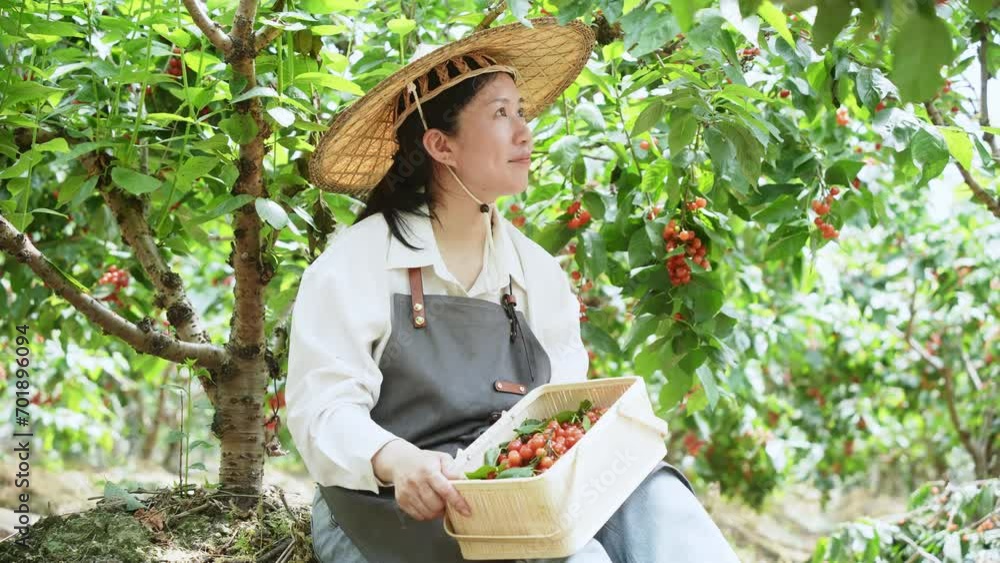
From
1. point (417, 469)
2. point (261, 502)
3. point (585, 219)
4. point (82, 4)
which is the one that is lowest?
point (261, 502)

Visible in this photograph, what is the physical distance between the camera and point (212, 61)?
85.4 inches

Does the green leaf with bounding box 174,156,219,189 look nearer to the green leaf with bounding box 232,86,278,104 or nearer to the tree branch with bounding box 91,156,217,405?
the green leaf with bounding box 232,86,278,104

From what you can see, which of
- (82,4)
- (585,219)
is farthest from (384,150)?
(82,4)

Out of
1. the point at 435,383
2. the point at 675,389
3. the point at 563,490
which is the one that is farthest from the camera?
the point at 675,389

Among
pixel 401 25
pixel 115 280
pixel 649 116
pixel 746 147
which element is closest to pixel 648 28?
pixel 649 116

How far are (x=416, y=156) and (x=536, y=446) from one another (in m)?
0.75

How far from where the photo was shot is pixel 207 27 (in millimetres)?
1823

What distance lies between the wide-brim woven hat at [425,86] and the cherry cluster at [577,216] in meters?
0.26

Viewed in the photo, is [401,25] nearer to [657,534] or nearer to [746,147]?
[746,147]

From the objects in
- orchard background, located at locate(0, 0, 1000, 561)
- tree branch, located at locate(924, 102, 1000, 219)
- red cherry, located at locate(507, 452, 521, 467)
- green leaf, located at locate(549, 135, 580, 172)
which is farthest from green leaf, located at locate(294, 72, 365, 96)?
tree branch, located at locate(924, 102, 1000, 219)

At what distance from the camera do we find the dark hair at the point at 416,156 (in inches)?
77.9

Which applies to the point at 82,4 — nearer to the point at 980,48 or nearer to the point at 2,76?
the point at 2,76

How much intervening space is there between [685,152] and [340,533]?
1.09m

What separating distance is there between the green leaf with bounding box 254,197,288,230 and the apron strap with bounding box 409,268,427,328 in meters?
0.27
